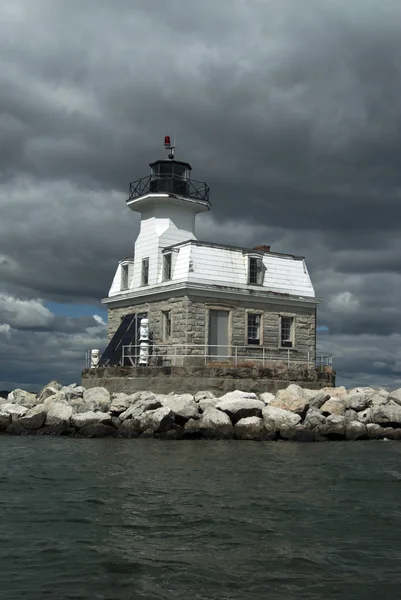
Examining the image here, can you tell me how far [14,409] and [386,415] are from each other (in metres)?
11.3

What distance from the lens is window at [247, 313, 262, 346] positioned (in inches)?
986

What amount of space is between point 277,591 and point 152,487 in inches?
199

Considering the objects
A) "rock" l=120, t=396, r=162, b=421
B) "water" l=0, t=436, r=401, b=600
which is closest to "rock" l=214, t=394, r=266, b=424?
"rock" l=120, t=396, r=162, b=421

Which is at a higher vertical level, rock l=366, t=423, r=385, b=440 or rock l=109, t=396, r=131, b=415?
rock l=109, t=396, r=131, b=415

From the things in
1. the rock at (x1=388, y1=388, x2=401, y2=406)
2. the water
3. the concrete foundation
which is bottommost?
the water

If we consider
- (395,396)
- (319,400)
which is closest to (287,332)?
(395,396)

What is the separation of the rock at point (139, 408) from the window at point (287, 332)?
757 centimetres

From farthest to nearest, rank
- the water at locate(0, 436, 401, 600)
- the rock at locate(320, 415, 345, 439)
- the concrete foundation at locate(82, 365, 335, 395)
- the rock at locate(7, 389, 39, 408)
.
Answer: the rock at locate(7, 389, 39, 408) < the concrete foundation at locate(82, 365, 335, 395) < the rock at locate(320, 415, 345, 439) < the water at locate(0, 436, 401, 600)

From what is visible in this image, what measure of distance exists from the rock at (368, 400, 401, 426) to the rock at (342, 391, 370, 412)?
1.04ft

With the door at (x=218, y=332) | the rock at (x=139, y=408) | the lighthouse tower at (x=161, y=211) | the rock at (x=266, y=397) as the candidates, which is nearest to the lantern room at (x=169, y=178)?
the lighthouse tower at (x=161, y=211)

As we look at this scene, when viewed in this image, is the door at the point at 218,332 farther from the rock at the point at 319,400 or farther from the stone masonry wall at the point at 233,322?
the rock at the point at 319,400

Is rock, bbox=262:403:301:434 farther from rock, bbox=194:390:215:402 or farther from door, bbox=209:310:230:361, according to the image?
door, bbox=209:310:230:361

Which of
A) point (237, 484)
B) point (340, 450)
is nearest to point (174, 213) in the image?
point (340, 450)

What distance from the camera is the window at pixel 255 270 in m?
25.7
